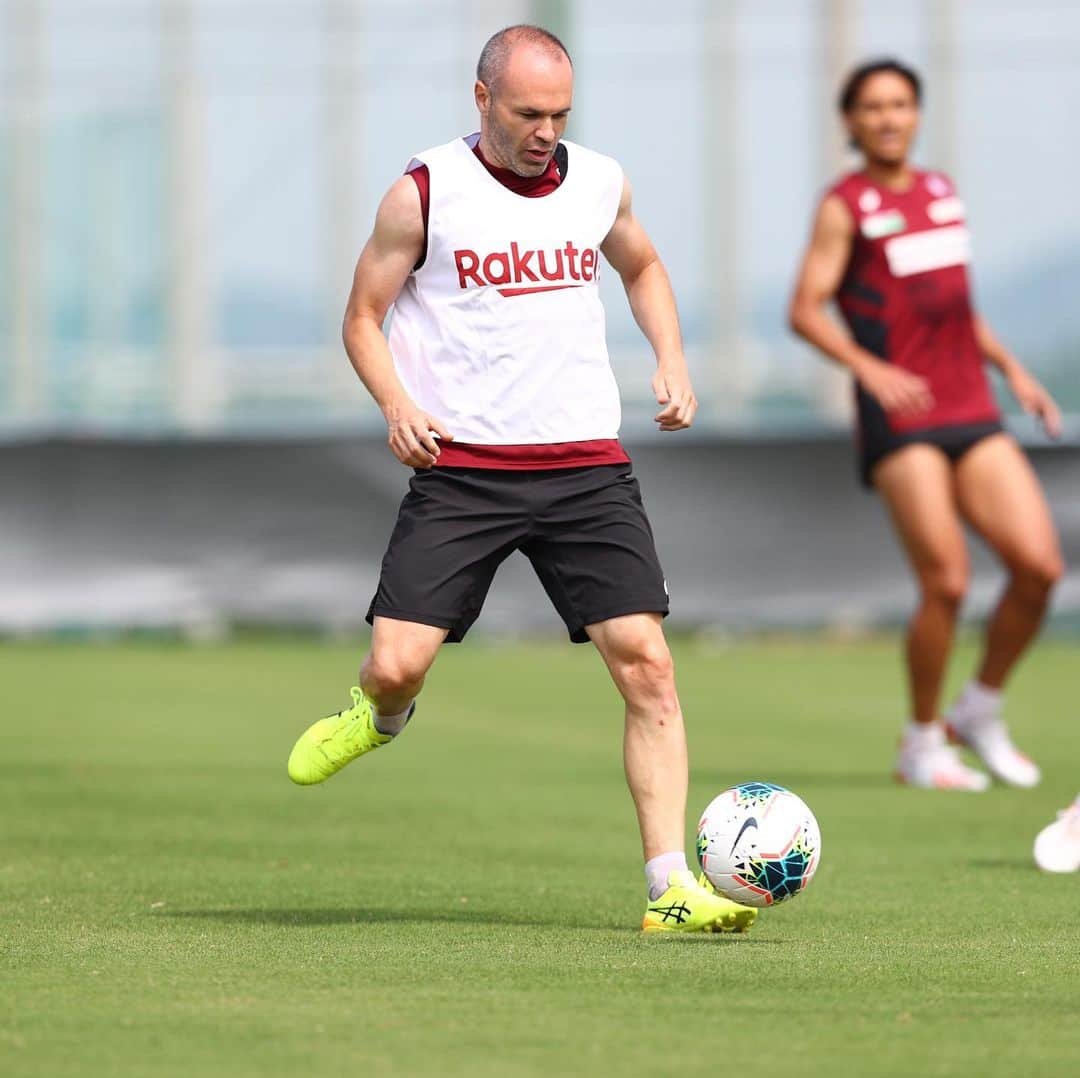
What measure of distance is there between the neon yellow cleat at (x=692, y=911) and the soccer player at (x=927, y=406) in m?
3.81

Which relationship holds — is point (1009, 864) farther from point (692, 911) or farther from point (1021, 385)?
point (1021, 385)

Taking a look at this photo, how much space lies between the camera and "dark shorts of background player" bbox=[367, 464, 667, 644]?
609 cm

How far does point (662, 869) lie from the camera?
5922 millimetres

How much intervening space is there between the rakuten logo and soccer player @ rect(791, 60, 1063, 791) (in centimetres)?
346

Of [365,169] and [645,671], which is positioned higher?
[645,671]

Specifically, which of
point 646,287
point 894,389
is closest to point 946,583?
point 894,389

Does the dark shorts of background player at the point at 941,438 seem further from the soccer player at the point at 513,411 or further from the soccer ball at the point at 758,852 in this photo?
the soccer ball at the point at 758,852

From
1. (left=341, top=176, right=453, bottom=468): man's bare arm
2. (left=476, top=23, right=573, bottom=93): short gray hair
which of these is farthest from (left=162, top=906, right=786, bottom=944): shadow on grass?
(left=476, top=23, right=573, bottom=93): short gray hair

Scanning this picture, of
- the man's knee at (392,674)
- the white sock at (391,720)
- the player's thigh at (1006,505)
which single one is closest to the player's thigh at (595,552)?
the man's knee at (392,674)

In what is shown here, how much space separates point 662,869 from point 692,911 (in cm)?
20

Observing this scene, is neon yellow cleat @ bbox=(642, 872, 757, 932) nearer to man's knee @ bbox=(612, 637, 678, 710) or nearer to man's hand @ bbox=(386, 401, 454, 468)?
man's knee @ bbox=(612, 637, 678, 710)

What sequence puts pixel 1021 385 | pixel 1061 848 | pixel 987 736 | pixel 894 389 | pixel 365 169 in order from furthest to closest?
1. pixel 365 169
2. pixel 1021 385
3. pixel 987 736
4. pixel 894 389
5. pixel 1061 848

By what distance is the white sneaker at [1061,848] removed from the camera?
6.94 metres

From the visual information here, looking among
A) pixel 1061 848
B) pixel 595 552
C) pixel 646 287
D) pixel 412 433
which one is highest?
pixel 646 287
